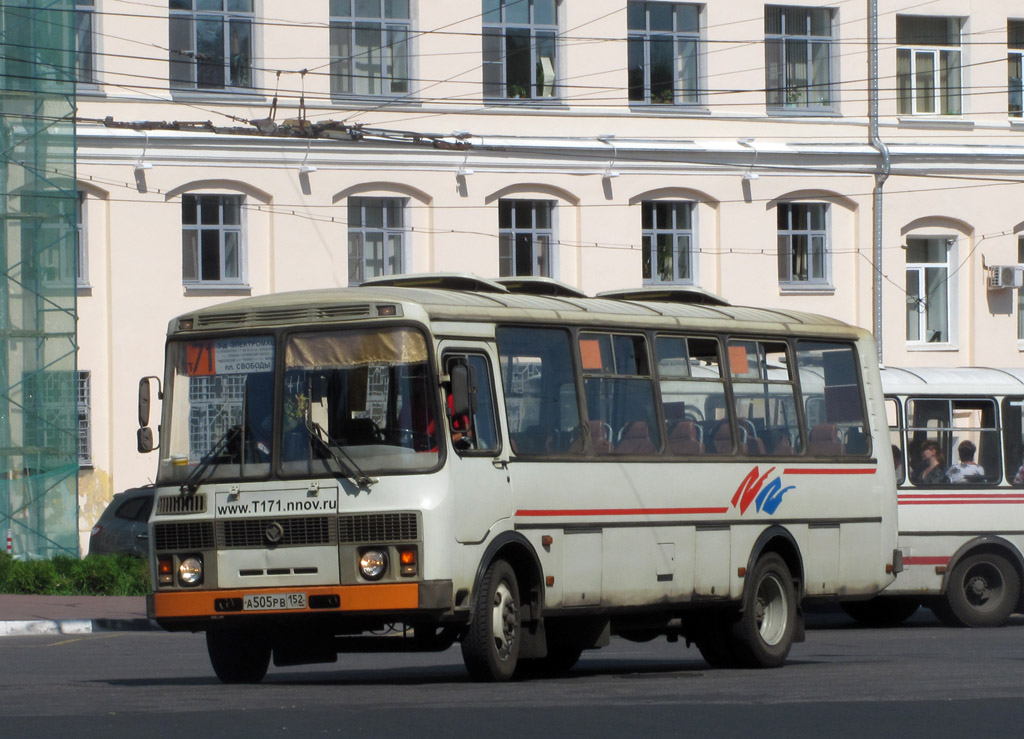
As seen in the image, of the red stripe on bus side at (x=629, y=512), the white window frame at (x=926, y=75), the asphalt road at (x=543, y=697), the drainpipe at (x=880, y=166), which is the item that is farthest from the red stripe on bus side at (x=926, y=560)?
the white window frame at (x=926, y=75)

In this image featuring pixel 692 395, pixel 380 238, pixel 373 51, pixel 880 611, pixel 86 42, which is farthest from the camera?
pixel 380 238

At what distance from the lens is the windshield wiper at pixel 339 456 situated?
40.1ft

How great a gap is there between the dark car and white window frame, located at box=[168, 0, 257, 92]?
981cm

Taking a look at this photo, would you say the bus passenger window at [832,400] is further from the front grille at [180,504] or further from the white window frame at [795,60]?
the white window frame at [795,60]

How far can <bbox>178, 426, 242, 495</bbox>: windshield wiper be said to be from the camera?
12.7 metres

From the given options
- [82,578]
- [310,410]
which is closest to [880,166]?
[82,578]

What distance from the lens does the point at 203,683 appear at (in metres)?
13.3

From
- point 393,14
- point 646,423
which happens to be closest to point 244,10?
point 393,14

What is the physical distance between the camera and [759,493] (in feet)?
49.3

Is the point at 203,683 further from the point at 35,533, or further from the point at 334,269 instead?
the point at 334,269

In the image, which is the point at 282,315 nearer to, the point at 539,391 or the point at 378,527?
the point at 378,527

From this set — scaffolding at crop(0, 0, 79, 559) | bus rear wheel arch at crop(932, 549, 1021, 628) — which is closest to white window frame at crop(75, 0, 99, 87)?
scaffolding at crop(0, 0, 79, 559)

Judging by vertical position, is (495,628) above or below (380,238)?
below

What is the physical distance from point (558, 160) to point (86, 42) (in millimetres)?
8658
